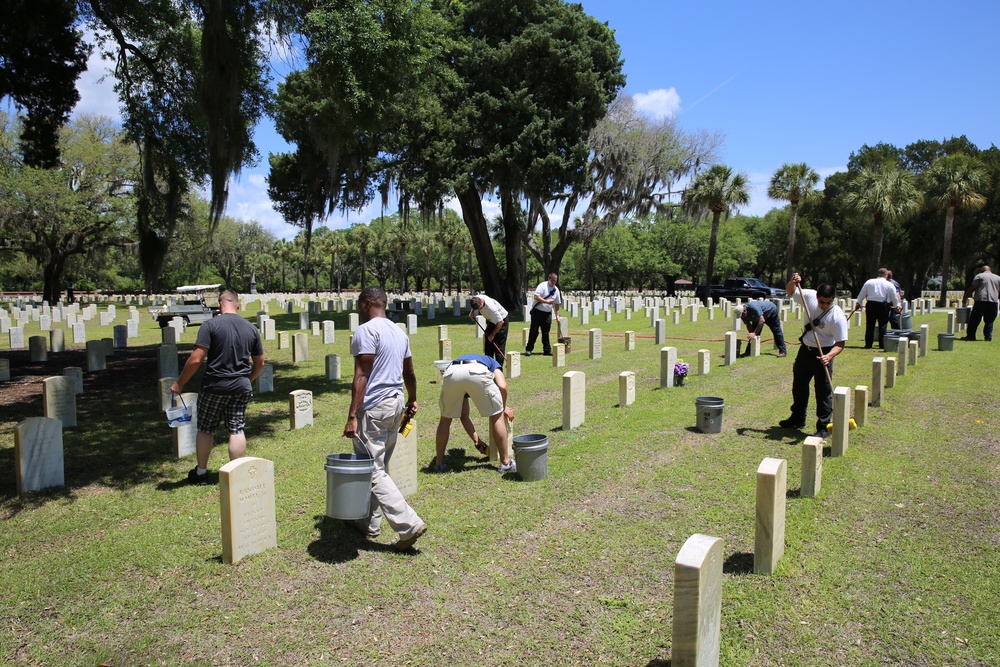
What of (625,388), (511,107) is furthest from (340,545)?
(511,107)

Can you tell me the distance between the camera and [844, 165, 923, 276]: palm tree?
3288 centimetres

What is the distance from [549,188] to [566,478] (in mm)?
19180

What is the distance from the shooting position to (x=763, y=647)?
11.4 feet

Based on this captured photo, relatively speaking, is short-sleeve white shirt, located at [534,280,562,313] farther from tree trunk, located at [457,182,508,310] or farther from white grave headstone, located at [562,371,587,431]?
tree trunk, located at [457,182,508,310]

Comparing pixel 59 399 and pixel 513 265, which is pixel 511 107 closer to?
pixel 513 265

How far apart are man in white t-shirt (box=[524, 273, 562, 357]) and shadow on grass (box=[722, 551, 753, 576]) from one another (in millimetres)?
8772

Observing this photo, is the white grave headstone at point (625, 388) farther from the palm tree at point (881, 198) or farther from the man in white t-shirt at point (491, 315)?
the palm tree at point (881, 198)

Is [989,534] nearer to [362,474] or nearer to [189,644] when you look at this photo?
[362,474]

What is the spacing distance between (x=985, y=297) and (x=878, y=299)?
3480 mm

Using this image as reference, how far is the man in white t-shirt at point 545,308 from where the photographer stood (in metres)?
13.5

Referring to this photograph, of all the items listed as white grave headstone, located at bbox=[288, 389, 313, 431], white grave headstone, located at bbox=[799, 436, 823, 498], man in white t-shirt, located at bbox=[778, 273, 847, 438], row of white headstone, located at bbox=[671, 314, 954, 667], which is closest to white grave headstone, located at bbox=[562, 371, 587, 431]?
man in white t-shirt, located at bbox=[778, 273, 847, 438]

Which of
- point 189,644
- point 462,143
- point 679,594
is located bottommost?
point 189,644

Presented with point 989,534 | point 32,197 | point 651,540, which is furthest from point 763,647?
point 32,197

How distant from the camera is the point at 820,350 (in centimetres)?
723
